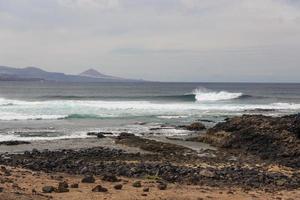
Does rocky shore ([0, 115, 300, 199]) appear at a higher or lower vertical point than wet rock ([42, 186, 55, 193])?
lower

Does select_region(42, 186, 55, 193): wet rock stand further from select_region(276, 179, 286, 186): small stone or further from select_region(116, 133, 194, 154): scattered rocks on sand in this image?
select_region(116, 133, 194, 154): scattered rocks on sand

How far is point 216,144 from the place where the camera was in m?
21.5

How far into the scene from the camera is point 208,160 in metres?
16.9

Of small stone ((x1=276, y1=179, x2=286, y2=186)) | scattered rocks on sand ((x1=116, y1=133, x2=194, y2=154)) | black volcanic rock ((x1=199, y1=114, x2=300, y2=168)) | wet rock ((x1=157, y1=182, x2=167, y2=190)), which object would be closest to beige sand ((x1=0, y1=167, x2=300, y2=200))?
wet rock ((x1=157, y1=182, x2=167, y2=190))

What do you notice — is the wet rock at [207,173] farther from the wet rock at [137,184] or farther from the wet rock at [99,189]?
the wet rock at [99,189]

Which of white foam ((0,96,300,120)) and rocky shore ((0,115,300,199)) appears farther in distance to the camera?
white foam ((0,96,300,120))

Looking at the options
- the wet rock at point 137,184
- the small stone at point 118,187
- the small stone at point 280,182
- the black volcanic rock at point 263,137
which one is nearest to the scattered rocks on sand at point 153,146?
the black volcanic rock at point 263,137

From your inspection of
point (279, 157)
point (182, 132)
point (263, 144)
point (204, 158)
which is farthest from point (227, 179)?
point (182, 132)

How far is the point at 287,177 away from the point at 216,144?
757 cm

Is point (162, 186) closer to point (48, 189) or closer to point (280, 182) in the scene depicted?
point (48, 189)

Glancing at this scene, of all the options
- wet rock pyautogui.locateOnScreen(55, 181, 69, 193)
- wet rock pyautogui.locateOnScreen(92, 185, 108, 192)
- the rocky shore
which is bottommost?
the rocky shore

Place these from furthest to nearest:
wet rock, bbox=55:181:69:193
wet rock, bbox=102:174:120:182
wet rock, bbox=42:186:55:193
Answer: wet rock, bbox=102:174:120:182 < wet rock, bbox=55:181:69:193 < wet rock, bbox=42:186:55:193

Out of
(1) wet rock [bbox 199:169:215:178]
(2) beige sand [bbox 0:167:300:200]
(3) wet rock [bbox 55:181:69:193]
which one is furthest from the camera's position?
(1) wet rock [bbox 199:169:215:178]

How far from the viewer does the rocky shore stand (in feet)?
44.3
